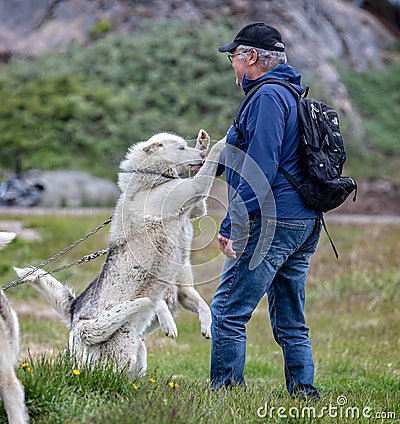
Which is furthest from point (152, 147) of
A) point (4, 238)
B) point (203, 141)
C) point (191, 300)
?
point (4, 238)

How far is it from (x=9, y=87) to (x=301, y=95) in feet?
57.1

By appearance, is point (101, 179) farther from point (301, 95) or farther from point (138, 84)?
point (301, 95)

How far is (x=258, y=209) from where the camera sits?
5.02m

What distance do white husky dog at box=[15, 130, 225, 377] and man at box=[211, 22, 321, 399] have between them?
45cm

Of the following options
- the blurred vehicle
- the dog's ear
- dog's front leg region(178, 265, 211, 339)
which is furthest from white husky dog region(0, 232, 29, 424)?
the blurred vehicle

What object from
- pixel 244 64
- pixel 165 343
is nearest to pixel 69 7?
pixel 165 343

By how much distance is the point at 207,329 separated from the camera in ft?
19.1

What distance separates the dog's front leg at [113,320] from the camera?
5.17 meters

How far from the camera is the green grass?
172 inches

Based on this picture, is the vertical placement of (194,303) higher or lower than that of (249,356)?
higher

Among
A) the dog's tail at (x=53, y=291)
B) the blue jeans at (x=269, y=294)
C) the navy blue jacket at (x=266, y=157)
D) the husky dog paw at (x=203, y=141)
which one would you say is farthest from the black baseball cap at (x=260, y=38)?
the dog's tail at (x=53, y=291)

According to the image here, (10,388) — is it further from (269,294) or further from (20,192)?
(20,192)

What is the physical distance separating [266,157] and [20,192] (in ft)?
43.6

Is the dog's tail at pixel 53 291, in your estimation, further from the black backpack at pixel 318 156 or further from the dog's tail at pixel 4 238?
the black backpack at pixel 318 156
